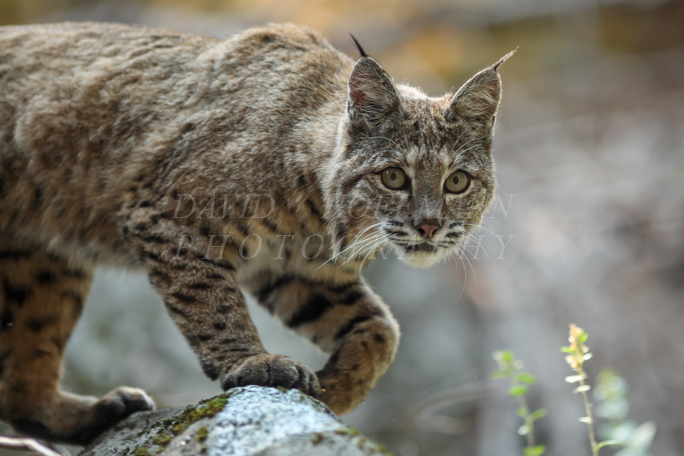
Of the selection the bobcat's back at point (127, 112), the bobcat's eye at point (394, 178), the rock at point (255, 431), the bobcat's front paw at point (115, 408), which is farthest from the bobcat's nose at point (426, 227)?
the bobcat's front paw at point (115, 408)

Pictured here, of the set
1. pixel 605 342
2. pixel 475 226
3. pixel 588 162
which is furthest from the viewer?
pixel 588 162

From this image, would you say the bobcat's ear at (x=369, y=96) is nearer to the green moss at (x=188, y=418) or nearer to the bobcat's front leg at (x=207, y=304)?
the bobcat's front leg at (x=207, y=304)

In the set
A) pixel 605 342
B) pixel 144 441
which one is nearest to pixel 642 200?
pixel 605 342

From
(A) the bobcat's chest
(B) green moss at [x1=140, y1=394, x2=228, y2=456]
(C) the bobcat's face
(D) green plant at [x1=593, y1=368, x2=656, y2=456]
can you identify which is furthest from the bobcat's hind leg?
(D) green plant at [x1=593, y1=368, x2=656, y2=456]

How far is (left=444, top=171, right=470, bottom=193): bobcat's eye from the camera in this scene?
392 centimetres

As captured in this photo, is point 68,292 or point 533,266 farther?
point 533,266

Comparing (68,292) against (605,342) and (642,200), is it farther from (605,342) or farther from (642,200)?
(642,200)

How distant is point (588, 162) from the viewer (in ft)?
30.6

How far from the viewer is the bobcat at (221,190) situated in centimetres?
384

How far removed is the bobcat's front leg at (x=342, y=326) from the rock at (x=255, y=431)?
980 millimetres

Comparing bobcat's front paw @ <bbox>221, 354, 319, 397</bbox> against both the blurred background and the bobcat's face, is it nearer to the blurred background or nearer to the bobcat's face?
the bobcat's face

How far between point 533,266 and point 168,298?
16.3ft

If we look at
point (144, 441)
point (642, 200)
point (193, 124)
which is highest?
point (642, 200)

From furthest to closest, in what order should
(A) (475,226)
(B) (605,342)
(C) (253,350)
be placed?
(B) (605,342) → (A) (475,226) → (C) (253,350)
